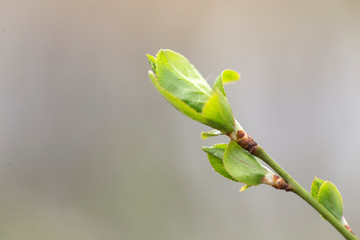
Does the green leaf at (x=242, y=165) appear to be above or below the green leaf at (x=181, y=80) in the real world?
below

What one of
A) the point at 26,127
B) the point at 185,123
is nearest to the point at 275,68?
the point at 185,123

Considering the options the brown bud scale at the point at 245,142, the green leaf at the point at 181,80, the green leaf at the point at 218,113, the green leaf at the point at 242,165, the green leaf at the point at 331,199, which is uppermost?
the green leaf at the point at 181,80

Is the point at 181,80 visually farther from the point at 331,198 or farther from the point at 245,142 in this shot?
Answer: the point at 331,198

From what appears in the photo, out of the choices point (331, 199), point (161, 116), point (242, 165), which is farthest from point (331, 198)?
point (161, 116)

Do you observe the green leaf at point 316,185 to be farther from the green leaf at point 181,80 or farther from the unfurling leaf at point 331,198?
the green leaf at point 181,80

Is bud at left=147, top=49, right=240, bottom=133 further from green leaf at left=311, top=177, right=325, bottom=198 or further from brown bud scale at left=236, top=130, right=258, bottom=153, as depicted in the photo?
green leaf at left=311, top=177, right=325, bottom=198

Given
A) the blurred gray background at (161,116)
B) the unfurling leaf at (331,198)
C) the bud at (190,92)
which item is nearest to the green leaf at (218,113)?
the bud at (190,92)

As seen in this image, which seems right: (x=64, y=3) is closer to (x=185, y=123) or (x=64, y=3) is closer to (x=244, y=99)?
(x=185, y=123)

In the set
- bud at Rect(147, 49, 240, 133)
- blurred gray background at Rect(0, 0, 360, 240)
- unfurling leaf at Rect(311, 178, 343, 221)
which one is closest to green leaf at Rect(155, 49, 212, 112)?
bud at Rect(147, 49, 240, 133)
